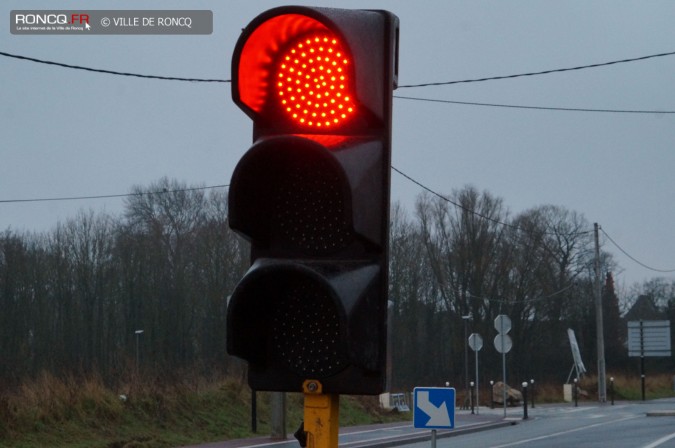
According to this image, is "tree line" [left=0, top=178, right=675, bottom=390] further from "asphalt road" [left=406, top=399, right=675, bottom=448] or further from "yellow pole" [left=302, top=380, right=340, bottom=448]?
"yellow pole" [left=302, top=380, right=340, bottom=448]

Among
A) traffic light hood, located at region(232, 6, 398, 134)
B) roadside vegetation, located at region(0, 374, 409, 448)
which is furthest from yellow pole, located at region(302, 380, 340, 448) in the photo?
roadside vegetation, located at region(0, 374, 409, 448)

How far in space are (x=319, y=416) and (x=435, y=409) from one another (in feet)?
23.7

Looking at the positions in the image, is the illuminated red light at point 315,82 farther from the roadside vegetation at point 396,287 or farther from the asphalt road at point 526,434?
the roadside vegetation at point 396,287

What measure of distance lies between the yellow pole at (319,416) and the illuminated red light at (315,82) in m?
0.81

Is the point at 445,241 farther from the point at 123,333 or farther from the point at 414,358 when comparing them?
the point at 123,333

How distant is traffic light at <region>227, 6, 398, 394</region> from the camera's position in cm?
297

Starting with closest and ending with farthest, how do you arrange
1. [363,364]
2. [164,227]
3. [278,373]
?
[363,364] < [278,373] < [164,227]

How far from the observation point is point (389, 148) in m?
3.10

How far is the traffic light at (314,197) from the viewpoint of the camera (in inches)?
117

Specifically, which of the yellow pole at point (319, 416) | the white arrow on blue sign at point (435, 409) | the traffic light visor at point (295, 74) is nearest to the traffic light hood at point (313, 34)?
the traffic light visor at point (295, 74)

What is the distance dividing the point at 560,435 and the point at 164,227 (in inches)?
1855

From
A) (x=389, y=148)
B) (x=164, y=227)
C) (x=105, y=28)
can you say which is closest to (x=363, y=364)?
(x=389, y=148)

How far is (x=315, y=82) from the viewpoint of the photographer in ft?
10.6

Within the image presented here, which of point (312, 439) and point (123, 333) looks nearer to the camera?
point (312, 439)
